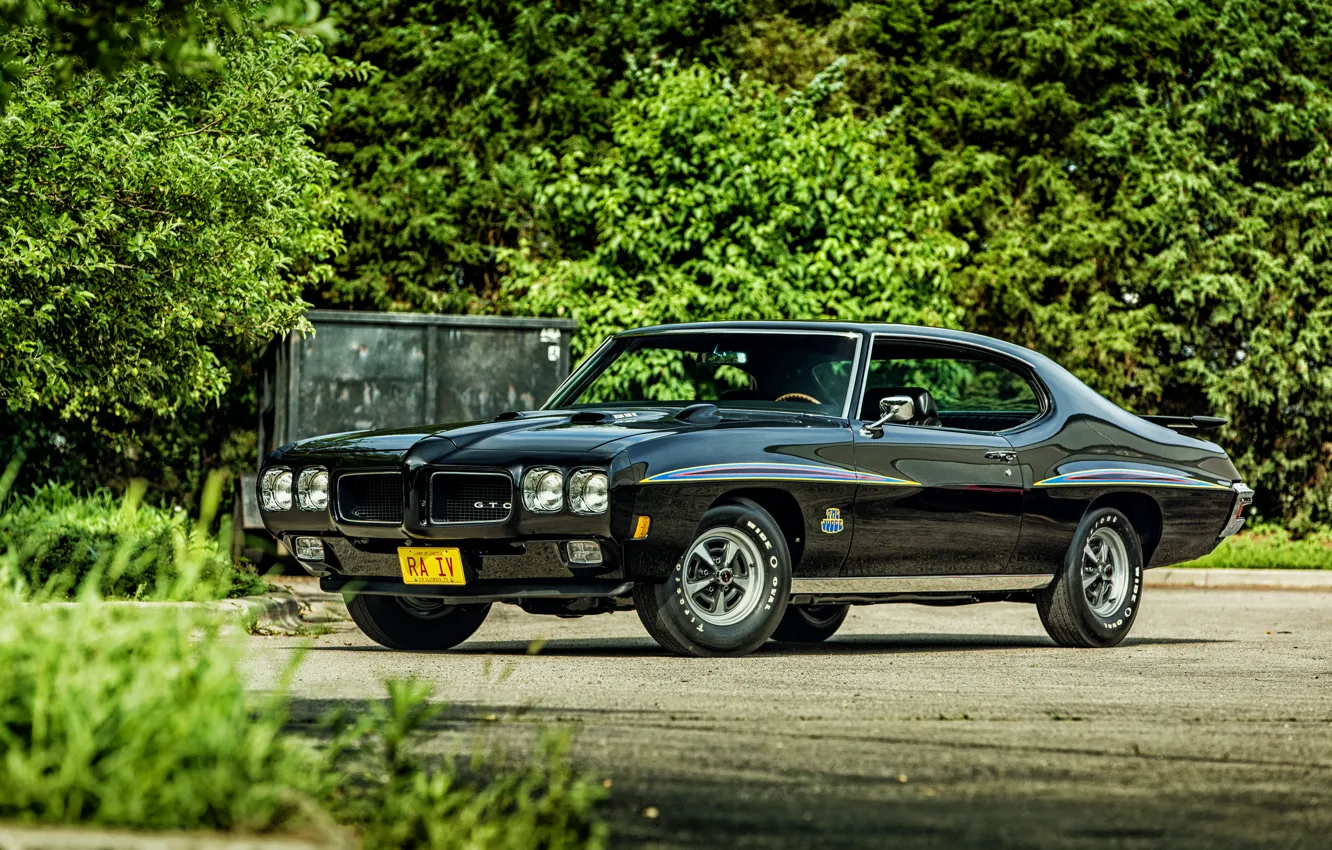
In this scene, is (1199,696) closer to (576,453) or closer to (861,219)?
(576,453)

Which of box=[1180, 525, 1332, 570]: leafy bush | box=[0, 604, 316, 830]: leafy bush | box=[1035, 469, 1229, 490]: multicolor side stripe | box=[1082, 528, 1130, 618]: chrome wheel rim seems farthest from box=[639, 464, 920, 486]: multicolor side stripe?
box=[1180, 525, 1332, 570]: leafy bush

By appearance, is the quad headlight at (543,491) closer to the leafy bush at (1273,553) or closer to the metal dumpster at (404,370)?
the metal dumpster at (404,370)

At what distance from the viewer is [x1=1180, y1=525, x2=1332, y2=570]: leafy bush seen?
22.5 meters

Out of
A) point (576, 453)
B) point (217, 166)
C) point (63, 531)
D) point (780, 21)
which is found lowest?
point (63, 531)

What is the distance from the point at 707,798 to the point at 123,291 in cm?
1099

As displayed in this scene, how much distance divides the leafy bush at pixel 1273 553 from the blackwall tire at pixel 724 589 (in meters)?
13.6

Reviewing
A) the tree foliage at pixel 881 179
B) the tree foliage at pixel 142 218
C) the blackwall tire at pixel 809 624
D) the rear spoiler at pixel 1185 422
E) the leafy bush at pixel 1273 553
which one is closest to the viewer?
the blackwall tire at pixel 809 624

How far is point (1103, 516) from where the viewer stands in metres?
11.0

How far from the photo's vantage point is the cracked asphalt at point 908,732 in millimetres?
4875

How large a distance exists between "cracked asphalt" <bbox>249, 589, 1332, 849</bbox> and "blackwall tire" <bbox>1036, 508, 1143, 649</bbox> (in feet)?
0.56

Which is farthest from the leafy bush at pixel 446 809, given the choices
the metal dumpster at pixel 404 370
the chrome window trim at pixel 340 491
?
the metal dumpster at pixel 404 370

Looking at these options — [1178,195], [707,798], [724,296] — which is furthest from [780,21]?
[707,798]

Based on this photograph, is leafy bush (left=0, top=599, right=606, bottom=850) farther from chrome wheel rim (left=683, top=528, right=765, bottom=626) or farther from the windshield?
the windshield

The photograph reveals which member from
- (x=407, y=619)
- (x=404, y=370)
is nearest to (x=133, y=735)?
(x=407, y=619)
